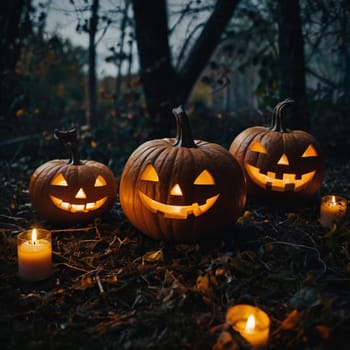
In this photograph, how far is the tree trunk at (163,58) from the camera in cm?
426

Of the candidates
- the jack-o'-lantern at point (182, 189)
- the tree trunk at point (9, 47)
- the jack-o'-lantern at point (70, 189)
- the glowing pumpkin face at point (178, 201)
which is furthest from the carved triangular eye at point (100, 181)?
the tree trunk at point (9, 47)

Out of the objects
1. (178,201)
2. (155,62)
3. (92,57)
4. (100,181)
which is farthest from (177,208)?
(92,57)

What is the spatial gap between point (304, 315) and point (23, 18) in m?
5.39

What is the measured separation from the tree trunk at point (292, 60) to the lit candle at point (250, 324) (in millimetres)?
2824

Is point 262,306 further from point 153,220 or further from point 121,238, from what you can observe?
point 121,238

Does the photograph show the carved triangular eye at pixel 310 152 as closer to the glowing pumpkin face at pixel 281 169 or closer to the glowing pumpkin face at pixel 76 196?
the glowing pumpkin face at pixel 281 169

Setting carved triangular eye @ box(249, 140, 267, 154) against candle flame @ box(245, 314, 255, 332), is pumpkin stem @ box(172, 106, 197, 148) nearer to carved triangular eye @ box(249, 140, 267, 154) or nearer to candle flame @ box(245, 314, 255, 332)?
carved triangular eye @ box(249, 140, 267, 154)

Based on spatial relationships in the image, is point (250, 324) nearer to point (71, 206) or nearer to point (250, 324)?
point (250, 324)

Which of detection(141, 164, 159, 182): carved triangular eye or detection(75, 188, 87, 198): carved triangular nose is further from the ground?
detection(141, 164, 159, 182): carved triangular eye

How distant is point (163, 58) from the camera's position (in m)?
4.39

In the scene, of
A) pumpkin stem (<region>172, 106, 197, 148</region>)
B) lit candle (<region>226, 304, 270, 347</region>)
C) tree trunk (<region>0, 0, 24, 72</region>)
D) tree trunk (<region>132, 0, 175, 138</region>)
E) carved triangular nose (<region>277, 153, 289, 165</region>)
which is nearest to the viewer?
lit candle (<region>226, 304, 270, 347</region>)

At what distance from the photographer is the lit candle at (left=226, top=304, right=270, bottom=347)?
1397mm

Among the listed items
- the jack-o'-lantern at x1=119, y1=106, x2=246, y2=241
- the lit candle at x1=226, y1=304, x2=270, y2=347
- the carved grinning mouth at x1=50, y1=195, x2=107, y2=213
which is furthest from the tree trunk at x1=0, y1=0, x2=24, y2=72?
the lit candle at x1=226, y1=304, x2=270, y2=347

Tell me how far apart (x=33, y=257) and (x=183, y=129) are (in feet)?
3.63
